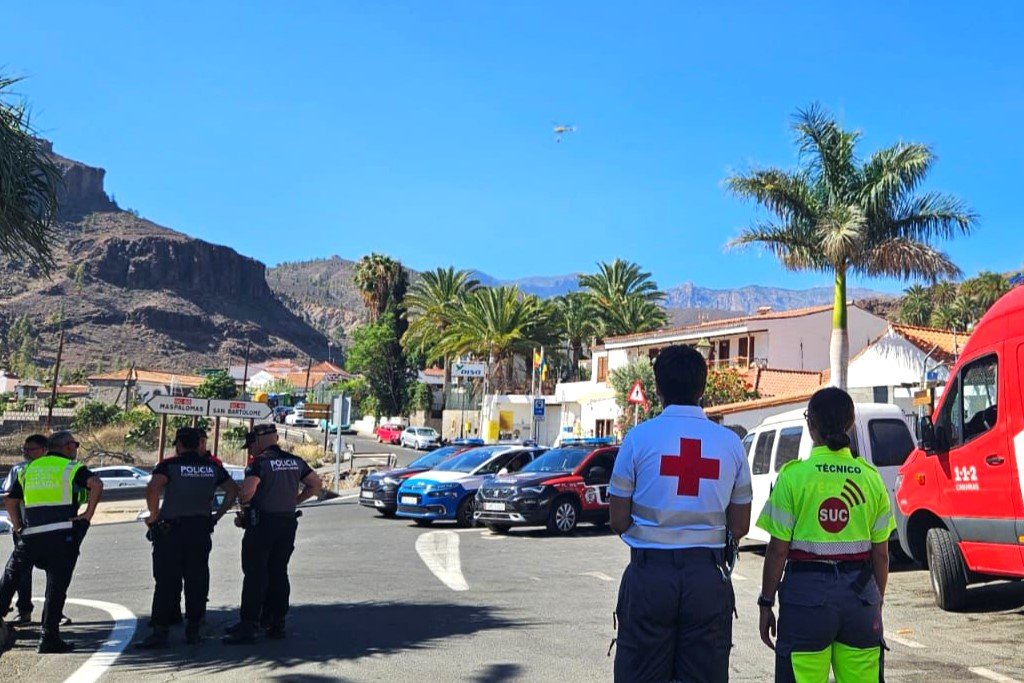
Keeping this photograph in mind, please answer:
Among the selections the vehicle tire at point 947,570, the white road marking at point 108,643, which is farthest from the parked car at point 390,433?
the vehicle tire at point 947,570

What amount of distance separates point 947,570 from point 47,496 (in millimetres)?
7874

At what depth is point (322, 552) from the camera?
1476 cm

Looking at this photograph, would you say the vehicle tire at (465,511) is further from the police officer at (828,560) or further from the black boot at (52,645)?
the police officer at (828,560)

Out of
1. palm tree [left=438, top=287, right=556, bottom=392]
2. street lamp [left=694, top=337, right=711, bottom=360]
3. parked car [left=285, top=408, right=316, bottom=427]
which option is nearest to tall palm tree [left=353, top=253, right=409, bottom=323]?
parked car [left=285, top=408, right=316, bottom=427]

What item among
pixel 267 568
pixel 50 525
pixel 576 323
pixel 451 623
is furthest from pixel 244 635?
pixel 576 323

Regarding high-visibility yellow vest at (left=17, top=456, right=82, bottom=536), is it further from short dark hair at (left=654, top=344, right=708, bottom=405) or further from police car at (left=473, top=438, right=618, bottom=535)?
police car at (left=473, top=438, right=618, bottom=535)

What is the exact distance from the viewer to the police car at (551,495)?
17.1 m

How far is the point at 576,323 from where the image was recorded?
62.2m

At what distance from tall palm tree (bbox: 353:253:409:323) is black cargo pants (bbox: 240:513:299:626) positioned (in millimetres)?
68048

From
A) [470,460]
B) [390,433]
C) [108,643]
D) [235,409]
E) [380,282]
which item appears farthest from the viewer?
[380,282]

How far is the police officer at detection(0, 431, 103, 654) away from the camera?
7684mm

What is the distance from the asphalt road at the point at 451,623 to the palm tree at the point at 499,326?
1565 inches

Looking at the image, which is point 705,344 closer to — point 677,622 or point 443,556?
point 443,556

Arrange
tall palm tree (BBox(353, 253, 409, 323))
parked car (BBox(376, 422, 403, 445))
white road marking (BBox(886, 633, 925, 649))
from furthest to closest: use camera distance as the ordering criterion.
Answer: tall palm tree (BBox(353, 253, 409, 323)), parked car (BBox(376, 422, 403, 445)), white road marking (BBox(886, 633, 925, 649))
